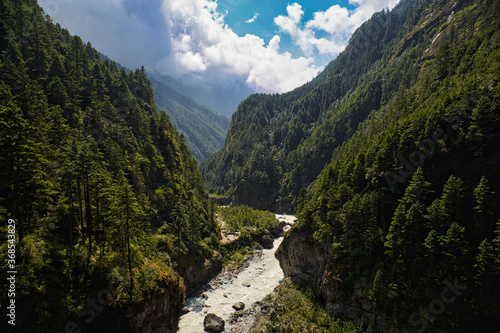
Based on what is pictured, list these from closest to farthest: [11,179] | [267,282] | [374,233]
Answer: [11,179]
[374,233]
[267,282]

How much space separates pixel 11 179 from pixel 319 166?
6766 inches

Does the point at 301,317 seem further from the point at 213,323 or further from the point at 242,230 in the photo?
the point at 242,230

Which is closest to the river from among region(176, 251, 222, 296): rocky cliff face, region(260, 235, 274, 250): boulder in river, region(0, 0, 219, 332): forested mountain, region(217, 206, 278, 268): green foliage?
region(176, 251, 222, 296): rocky cliff face

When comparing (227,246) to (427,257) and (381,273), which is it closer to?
(381,273)

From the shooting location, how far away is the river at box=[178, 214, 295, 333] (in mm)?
49906

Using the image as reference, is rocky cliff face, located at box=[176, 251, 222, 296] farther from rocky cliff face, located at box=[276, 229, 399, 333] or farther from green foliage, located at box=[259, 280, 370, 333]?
green foliage, located at box=[259, 280, 370, 333]

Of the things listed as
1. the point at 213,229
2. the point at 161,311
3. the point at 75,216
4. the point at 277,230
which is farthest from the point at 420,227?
the point at 277,230

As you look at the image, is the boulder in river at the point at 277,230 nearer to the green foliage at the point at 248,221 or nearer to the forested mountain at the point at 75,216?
the green foliage at the point at 248,221

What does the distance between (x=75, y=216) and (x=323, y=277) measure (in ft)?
157

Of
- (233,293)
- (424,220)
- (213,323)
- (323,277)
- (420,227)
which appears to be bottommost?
(233,293)

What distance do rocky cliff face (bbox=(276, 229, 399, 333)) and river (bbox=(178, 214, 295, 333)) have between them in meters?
7.31

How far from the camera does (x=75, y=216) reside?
115 ft

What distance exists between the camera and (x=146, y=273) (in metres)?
38.0

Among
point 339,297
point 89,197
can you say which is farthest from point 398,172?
point 89,197
